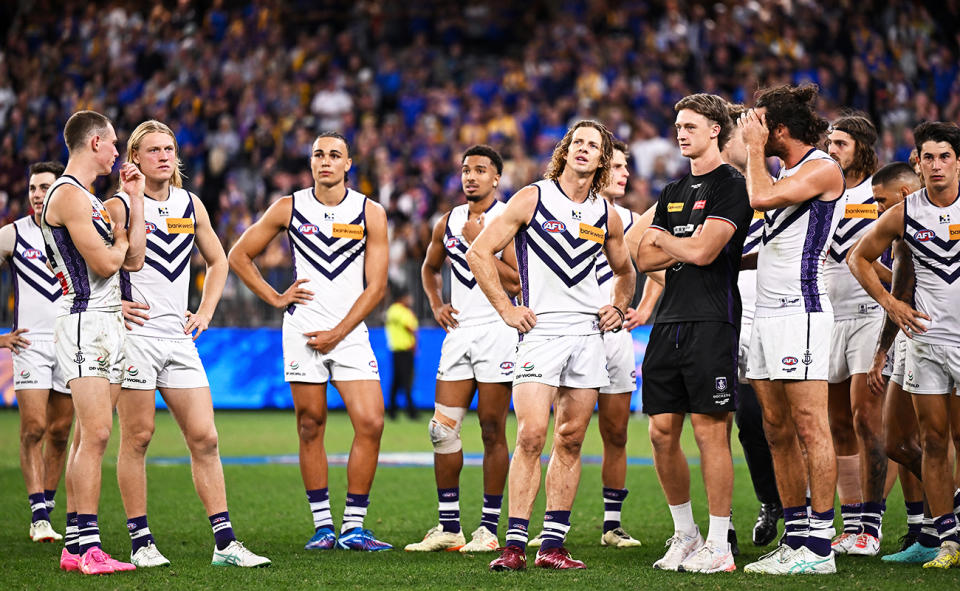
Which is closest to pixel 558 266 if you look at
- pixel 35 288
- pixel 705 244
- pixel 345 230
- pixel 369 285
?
pixel 705 244

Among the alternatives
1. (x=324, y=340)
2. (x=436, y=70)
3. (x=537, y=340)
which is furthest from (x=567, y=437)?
(x=436, y=70)

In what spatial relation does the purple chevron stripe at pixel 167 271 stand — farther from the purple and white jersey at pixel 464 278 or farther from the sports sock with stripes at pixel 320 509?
the purple and white jersey at pixel 464 278

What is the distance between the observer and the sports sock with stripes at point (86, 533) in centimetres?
668

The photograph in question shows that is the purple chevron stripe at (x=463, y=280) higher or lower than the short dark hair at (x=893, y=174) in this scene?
lower

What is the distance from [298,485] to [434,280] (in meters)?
3.30

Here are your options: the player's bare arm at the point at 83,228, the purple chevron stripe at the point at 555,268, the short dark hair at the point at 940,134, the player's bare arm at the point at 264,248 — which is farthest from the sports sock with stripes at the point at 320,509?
the short dark hair at the point at 940,134

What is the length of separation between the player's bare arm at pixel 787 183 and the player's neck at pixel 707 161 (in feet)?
0.94

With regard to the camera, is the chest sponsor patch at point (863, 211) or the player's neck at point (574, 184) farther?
the chest sponsor patch at point (863, 211)

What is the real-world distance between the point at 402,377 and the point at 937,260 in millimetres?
12606

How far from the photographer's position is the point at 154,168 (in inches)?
284

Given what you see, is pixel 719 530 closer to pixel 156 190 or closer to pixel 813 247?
pixel 813 247

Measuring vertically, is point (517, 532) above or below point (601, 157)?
below

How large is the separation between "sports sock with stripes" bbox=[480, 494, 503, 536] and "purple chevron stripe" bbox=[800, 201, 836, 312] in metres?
2.71

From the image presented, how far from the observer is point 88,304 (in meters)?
6.78
